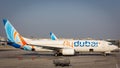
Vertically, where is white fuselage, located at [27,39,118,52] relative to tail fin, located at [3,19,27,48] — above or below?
below

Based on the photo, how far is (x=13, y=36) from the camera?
160ft

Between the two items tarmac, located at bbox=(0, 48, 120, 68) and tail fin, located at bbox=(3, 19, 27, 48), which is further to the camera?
tail fin, located at bbox=(3, 19, 27, 48)

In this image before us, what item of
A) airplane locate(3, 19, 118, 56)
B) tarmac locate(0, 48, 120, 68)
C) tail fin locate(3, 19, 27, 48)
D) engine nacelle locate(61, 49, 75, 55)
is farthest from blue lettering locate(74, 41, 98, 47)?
tail fin locate(3, 19, 27, 48)

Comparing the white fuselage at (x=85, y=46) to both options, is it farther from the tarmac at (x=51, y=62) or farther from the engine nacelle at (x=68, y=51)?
the tarmac at (x=51, y=62)

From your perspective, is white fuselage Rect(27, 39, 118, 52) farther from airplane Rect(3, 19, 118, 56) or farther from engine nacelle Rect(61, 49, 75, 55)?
engine nacelle Rect(61, 49, 75, 55)

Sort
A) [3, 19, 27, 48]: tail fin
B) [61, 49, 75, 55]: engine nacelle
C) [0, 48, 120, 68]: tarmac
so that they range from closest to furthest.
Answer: [0, 48, 120, 68]: tarmac
[61, 49, 75, 55]: engine nacelle
[3, 19, 27, 48]: tail fin

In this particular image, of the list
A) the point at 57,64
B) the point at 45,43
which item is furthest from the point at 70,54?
the point at 57,64

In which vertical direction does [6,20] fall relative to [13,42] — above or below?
above

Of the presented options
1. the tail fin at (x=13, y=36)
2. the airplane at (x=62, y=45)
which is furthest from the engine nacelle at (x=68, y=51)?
the tail fin at (x=13, y=36)

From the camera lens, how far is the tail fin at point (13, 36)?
1903 inches

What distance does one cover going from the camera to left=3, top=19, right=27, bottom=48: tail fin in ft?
159

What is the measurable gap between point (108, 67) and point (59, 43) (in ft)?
73.5

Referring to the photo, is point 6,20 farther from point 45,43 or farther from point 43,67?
point 43,67

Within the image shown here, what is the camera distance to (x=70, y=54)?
45219 millimetres
